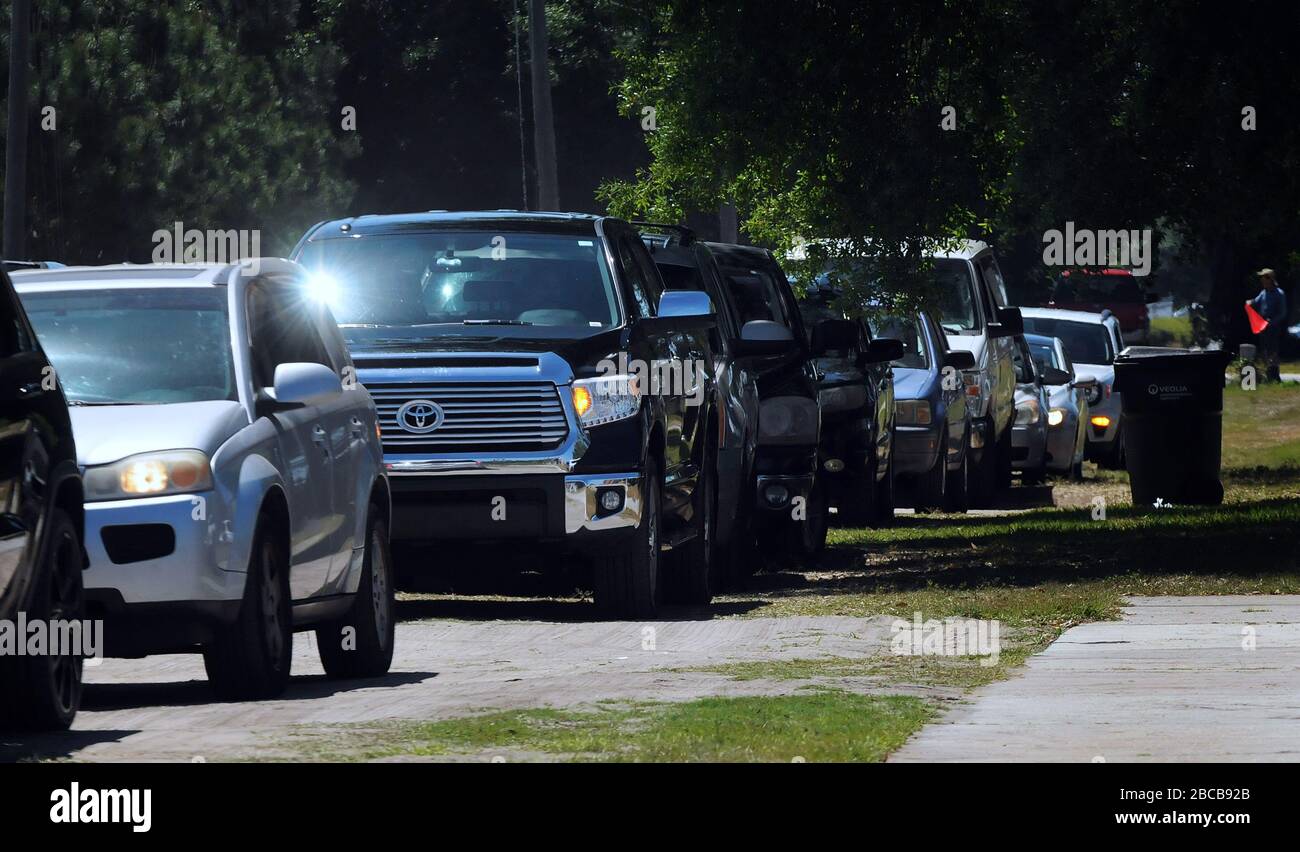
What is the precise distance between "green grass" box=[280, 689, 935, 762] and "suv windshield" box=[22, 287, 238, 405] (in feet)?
6.73

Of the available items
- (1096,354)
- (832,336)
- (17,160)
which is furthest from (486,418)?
(1096,354)

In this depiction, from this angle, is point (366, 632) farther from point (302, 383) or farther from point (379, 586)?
point (302, 383)

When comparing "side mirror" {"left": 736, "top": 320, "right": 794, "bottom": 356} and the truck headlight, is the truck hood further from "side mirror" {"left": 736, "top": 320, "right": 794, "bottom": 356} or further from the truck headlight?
the truck headlight

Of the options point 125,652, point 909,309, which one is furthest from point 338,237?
point 909,309

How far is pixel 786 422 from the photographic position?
57.1 feet

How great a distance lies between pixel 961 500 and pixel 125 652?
15.9 meters

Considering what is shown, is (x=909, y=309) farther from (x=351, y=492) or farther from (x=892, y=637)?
(x=351, y=492)

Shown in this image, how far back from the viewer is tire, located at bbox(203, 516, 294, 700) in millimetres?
9453

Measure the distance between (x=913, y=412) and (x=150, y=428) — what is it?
13.6 metres

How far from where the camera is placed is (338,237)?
14578mm

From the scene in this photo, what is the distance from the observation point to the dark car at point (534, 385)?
1330cm

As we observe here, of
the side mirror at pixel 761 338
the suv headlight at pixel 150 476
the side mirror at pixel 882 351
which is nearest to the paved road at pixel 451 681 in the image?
the suv headlight at pixel 150 476

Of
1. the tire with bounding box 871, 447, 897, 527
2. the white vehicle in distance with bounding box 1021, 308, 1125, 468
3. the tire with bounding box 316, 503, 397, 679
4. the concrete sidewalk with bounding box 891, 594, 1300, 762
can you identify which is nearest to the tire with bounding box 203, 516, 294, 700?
the tire with bounding box 316, 503, 397, 679

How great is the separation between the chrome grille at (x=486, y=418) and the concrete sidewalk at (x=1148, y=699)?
9.45 ft
